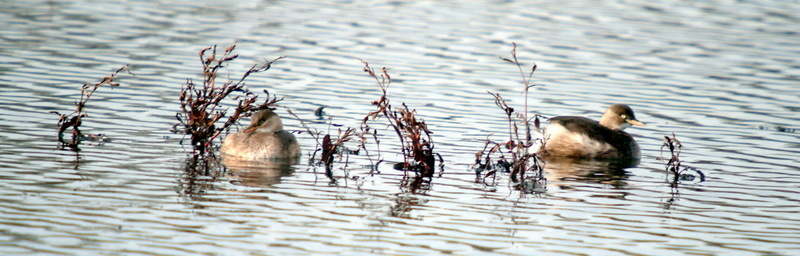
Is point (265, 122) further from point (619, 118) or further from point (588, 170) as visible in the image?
point (619, 118)

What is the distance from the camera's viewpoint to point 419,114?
1559 centimetres

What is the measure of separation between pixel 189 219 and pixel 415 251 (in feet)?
6.38

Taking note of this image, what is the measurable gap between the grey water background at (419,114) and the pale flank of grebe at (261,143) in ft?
1.93

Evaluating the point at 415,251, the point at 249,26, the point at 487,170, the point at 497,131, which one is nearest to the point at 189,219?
the point at 415,251

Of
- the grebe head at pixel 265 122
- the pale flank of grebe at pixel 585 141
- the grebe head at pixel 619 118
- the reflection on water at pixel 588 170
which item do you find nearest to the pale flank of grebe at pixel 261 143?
the grebe head at pixel 265 122

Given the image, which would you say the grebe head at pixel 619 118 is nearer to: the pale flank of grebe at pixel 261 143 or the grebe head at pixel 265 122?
the pale flank of grebe at pixel 261 143

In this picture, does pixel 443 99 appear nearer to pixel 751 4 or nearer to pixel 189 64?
pixel 189 64

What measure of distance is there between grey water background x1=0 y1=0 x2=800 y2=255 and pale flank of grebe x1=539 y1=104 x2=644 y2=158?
40 centimetres

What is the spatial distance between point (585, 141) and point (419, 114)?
317 centimetres

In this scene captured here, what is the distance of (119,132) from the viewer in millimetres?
13031

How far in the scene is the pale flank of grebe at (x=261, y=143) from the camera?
39.4 feet

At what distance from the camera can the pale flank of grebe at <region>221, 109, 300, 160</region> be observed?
473 inches

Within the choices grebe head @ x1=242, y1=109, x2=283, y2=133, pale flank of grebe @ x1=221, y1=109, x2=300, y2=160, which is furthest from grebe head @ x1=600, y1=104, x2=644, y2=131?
grebe head @ x1=242, y1=109, x2=283, y2=133

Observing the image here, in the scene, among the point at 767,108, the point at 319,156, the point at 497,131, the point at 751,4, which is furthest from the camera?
the point at 751,4
